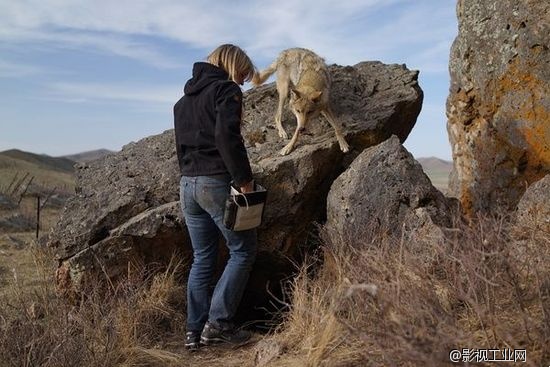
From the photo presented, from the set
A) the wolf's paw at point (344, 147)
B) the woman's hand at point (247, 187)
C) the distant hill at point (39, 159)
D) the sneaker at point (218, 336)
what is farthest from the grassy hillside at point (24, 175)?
the woman's hand at point (247, 187)

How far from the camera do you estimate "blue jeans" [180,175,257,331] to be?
14.9 ft

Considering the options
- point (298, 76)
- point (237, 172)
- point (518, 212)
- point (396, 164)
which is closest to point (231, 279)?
point (237, 172)

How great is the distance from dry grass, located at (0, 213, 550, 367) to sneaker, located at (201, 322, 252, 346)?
4.1 inches

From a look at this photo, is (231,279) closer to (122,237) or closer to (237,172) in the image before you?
(237,172)

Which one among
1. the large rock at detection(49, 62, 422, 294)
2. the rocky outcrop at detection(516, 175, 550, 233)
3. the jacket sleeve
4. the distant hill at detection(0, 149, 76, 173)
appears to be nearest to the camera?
the jacket sleeve

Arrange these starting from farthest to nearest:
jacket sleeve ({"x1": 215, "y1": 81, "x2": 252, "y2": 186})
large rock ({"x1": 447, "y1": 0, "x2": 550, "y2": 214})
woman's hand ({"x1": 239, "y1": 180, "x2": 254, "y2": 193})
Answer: large rock ({"x1": 447, "y1": 0, "x2": 550, "y2": 214}) < woman's hand ({"x1": 239, "y1": 180, "x2": 254, "y2": 193}) < jacket sleeve ({"x1": 215, "y1": 81, "x2": 252, "y2": 186})

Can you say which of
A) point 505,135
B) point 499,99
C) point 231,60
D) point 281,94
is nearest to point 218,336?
point 231,60

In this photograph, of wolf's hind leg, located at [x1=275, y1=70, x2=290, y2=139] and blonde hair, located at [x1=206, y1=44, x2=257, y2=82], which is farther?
wolf's hind leg, located at [x1=275, y1=70, x2=290, y2=139]

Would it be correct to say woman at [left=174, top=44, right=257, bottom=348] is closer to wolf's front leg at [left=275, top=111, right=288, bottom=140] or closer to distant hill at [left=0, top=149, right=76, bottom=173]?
wolf's front leg at [left=275, top=111, right=288, bottom=140]

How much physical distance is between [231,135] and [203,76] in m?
0.68

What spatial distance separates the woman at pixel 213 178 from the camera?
174 inches

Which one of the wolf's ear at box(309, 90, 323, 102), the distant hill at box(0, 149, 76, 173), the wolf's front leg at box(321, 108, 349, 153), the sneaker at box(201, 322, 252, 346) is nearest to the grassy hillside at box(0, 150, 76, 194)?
the distant hill at box(0, 149, 76, 173)

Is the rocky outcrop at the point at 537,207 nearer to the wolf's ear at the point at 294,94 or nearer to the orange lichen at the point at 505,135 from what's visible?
the orange lichen at the point at 505,135

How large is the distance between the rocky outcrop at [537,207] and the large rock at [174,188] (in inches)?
82.7
